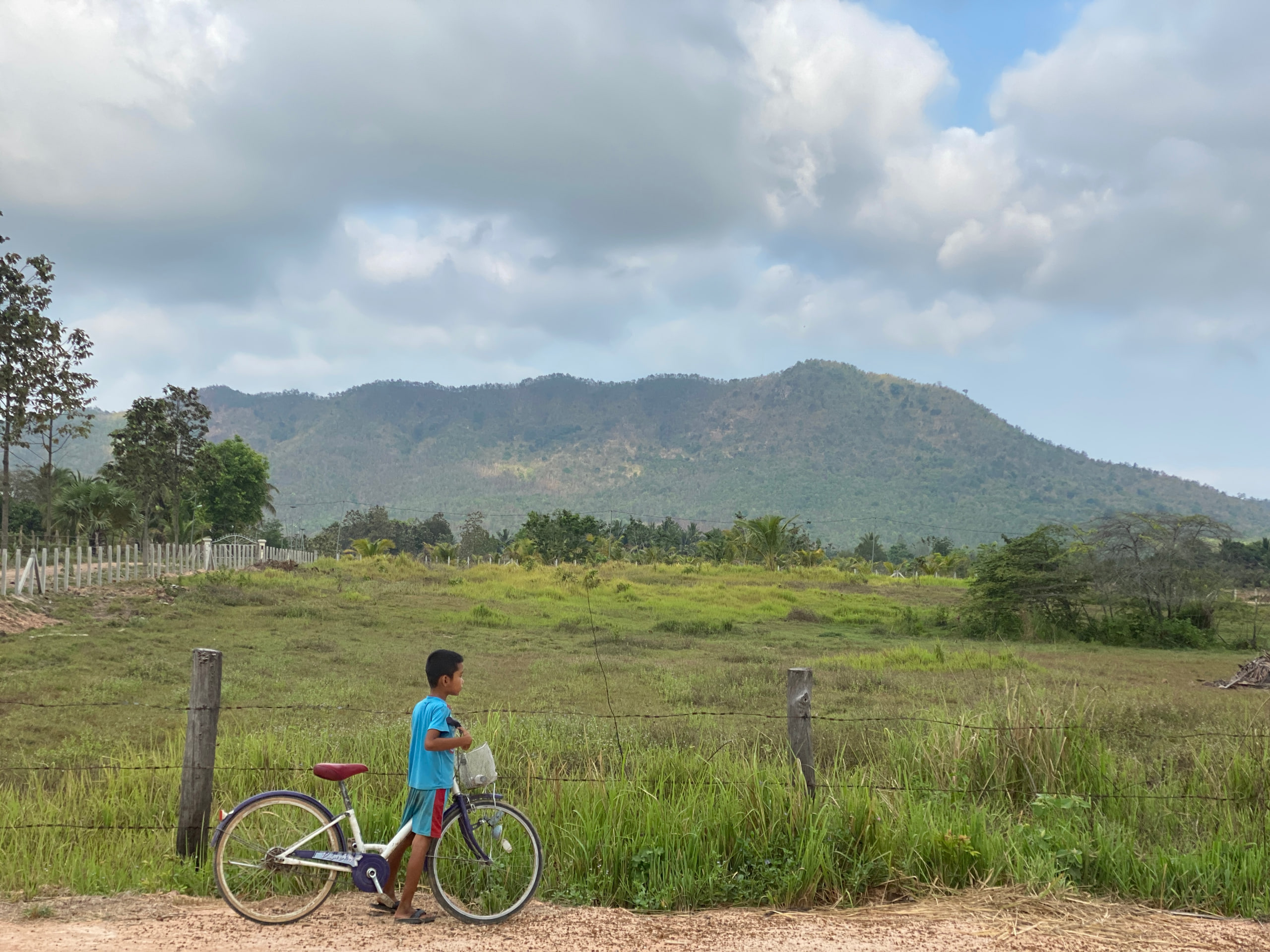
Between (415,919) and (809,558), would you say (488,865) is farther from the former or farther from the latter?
(809,558)

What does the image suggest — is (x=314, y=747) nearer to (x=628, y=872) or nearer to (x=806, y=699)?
(x=628, y=872)

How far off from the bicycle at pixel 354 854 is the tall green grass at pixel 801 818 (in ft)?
1.07

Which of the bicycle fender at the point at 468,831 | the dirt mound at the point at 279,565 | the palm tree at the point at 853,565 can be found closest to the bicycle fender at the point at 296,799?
the bicycle fender at the point at 468,831

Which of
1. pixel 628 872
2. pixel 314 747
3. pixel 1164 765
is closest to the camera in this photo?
pixel 628 872

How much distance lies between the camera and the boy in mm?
4219

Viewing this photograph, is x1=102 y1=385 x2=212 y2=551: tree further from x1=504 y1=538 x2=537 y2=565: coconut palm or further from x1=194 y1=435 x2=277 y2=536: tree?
x1=194 y1=435 x2=277 y2=536: tree

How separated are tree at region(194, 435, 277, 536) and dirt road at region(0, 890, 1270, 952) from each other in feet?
198

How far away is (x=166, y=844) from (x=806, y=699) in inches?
158

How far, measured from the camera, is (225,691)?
1181cm

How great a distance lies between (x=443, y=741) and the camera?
419cm

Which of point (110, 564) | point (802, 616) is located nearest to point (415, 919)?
point (802, 616)

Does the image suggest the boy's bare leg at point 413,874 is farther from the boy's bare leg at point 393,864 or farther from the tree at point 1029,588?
the tree at point 1029,588

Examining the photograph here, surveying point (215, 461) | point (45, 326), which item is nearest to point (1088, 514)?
point (215, 461)

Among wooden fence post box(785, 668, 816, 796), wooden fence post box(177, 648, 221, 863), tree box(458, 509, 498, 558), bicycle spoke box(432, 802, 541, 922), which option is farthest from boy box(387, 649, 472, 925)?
tree box(458, 509, 498, 558)
